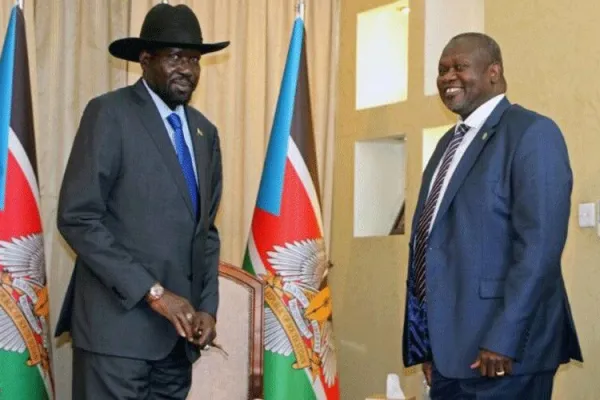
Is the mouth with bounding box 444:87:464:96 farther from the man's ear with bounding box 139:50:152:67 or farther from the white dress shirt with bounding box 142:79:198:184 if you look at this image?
the man's ear with bounding box 139:50:152:67

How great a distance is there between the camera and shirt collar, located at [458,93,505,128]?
2.90 meters

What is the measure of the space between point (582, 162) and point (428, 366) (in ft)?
4.44

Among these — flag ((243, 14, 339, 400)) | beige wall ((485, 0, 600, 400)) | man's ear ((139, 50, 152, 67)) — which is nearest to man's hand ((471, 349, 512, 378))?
man's ear ((139, 50, 152, 67))

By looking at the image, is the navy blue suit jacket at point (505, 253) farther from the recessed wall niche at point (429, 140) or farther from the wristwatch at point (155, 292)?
the recessed wall niche at point (429, 140)

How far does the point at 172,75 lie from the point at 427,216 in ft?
2.67

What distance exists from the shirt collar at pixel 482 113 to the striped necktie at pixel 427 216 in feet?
0.12

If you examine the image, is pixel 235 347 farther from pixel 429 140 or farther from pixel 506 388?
pixel 506 388

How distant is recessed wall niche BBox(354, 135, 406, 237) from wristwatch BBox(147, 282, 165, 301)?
2.54m

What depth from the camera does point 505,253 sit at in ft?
8.87

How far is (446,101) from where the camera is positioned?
9.80ft

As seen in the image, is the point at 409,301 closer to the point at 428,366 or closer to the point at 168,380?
the point at 428,366

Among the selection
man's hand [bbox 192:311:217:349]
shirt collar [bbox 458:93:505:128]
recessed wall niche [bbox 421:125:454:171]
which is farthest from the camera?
recessed wall niche [bbox 421:125:454:171]

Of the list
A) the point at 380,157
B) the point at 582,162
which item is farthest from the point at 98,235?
the point at 380,157

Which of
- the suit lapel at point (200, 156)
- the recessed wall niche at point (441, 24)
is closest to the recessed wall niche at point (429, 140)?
the recessed wall niche at point (441, 24)
